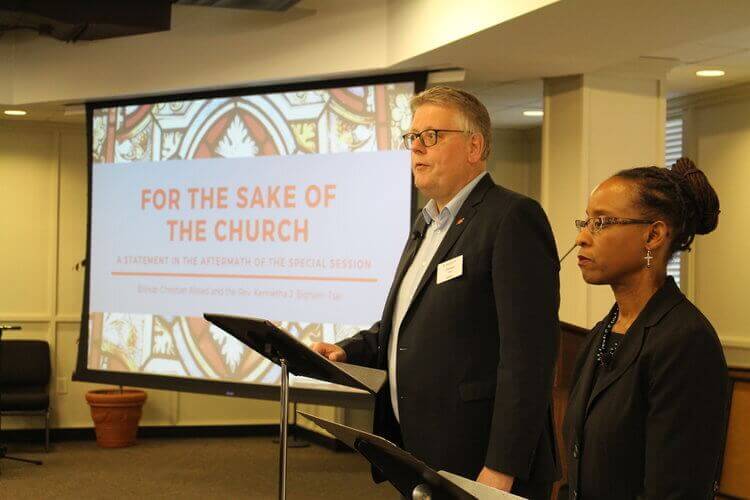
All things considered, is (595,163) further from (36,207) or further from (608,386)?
(36,207)

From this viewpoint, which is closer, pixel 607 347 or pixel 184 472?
pixel 607 347

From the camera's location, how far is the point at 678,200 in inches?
71.6

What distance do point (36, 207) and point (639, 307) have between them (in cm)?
728

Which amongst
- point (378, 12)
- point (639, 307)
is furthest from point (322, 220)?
point (639, 307)

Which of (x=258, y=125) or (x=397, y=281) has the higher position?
(x=258, y=125)

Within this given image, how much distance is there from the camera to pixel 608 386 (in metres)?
1.76

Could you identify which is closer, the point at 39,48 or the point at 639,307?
the point at 639,307

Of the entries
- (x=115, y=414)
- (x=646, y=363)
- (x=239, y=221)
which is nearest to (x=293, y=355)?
(x=646, y=363)

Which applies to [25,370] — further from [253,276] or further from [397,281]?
[397,281]

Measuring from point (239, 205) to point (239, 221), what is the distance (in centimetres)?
10

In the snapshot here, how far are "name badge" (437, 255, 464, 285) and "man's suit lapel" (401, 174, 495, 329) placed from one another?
0.9 inches

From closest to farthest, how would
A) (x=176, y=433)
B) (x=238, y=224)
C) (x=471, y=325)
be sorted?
(x=471, y=325) < (x=238, y=224) < (x=176, y=433)

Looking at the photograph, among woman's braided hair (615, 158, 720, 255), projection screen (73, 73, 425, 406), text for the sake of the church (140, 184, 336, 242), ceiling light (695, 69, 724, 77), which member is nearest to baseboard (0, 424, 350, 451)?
projection screen (73, 73, 425, 406)

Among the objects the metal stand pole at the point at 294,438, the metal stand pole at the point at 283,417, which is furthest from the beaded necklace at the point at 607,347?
the metal stand pole at the point at 294,438
